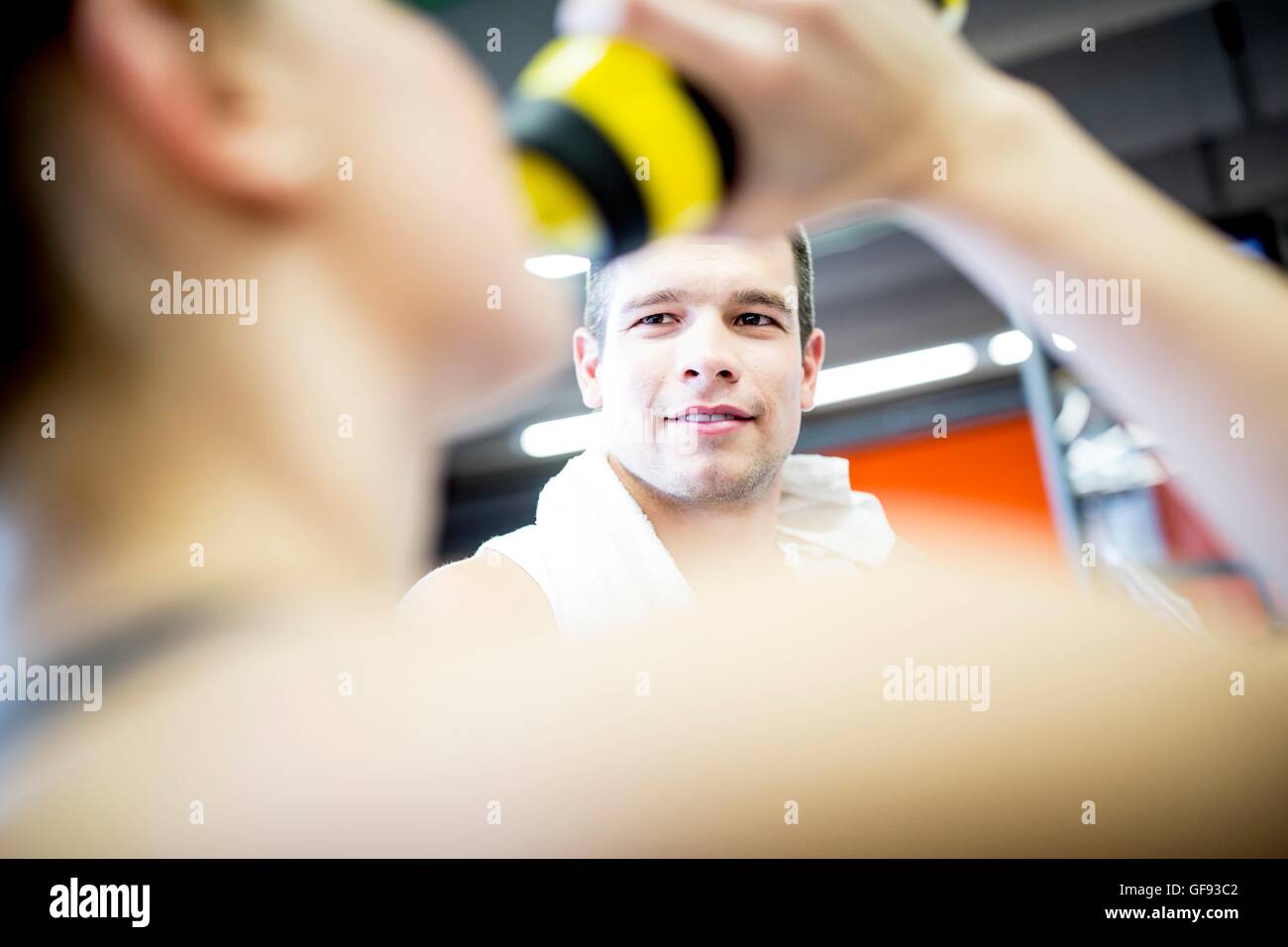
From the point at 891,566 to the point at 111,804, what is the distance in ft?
1.85

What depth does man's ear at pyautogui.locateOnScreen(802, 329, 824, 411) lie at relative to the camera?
84 centimetres

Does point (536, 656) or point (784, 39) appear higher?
point (784, 39)

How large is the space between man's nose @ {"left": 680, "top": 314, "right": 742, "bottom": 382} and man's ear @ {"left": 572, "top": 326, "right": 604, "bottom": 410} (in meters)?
0.07

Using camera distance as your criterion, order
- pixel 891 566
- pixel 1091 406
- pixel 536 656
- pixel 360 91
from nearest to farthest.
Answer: pixel 536 656 → pixel 360 91 → pixel 891 566 → pixel 1091 406

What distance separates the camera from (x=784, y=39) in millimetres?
450

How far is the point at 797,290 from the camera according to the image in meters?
0.85

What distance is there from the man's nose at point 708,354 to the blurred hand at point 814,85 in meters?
0.25

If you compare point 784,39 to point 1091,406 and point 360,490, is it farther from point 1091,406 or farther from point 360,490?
point 1091,406

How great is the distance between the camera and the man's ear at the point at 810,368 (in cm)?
84
